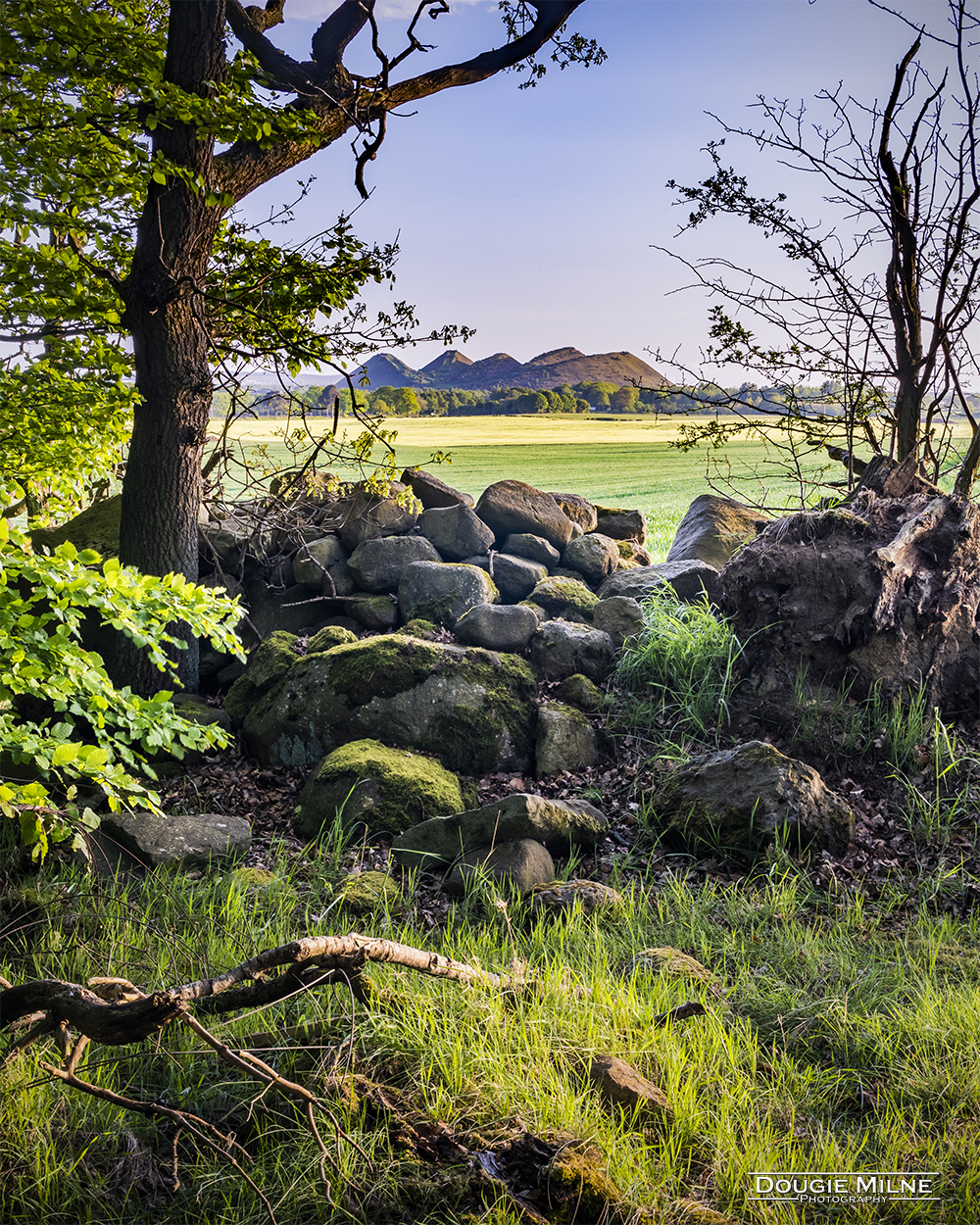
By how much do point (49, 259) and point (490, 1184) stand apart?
18.2 feet

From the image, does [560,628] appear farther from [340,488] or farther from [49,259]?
[49,259]

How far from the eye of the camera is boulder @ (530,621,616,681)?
660cm

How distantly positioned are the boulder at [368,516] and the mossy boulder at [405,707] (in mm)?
2063

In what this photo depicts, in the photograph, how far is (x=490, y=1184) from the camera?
7.48 feet

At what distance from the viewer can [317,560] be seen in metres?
7.61

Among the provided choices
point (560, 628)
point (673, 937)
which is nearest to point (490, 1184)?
point (673, 937)

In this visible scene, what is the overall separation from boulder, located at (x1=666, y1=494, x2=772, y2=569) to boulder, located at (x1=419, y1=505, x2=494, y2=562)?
2.41 metres

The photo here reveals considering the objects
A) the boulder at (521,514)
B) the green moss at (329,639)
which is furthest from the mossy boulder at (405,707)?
the boulder at (521,514)

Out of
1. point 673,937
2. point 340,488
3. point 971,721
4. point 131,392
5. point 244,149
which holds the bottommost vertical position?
point 673,937

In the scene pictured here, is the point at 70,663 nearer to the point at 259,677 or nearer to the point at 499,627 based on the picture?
the point at 259,677

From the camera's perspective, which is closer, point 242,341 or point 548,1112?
point 548,1112

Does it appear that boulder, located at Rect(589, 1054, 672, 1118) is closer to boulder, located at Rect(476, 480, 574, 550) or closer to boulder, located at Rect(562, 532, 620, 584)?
boulder, located at Rect(562, 532, 620, 584)

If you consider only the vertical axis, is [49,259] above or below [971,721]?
above

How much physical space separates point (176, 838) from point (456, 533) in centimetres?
438
